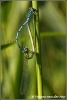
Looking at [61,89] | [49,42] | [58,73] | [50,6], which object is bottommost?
[61,89]

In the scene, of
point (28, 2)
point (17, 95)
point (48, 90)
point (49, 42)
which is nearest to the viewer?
point (17, 95)

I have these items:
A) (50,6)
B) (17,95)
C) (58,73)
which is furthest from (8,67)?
Result: (50,6)

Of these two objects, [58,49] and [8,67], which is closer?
[8,67]

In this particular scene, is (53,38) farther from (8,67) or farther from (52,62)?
(8,67)

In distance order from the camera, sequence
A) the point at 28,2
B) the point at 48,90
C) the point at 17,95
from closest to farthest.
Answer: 1. the point at 17,95
2. the point at 48,90
3. the point at 28,2

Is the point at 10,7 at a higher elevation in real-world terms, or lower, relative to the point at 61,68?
higher

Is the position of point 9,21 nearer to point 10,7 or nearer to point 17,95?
point 10,7
